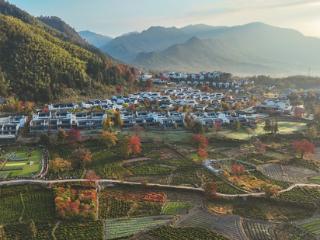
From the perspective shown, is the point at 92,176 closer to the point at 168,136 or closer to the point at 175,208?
the point at 175,208

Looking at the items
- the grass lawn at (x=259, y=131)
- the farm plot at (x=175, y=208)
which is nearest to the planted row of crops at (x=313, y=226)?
the farm plot at (x=175, y=208)

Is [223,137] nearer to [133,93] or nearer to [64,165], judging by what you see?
[64,165]

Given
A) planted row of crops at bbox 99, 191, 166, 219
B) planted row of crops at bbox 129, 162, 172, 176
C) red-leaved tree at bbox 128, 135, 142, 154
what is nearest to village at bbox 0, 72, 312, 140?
red-leaved tree at bbox 128, 135, 142, 154

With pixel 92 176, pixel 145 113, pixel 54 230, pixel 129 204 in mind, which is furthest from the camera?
pixel 145 113

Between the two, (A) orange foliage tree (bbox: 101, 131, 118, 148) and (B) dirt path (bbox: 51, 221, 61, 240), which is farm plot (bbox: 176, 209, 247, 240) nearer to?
(B) dirt path (bbox: 51, 221, 61, 240)

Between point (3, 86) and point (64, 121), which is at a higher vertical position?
point (3, 86)

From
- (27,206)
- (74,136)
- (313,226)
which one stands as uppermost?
(74,136)

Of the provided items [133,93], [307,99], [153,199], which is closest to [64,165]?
[153,199]

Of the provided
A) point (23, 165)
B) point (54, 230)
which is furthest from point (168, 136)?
point (54, 230)
